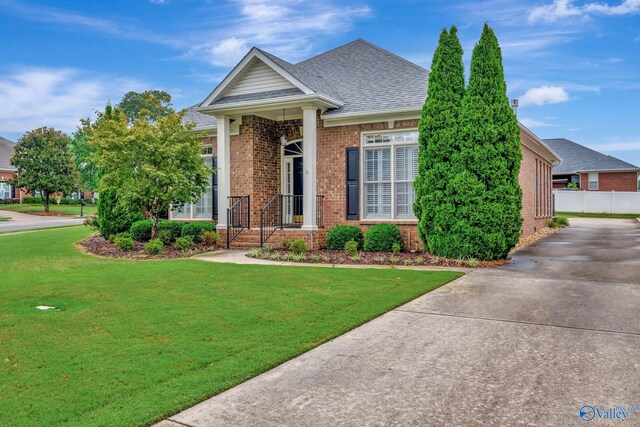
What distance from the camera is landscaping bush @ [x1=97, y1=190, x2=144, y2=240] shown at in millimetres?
15422

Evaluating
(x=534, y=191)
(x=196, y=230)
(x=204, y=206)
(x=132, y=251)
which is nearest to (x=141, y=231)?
(x=132, y=251)

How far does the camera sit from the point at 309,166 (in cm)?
1341

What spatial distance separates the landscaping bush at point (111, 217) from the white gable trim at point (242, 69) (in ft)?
13.7

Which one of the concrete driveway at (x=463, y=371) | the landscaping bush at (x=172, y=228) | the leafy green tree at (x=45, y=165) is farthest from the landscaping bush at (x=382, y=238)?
the leafy green tree at (x=45, y=165)

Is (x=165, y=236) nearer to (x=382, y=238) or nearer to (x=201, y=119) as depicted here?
(x=201, y=119)

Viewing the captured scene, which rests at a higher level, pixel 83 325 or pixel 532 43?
pixel 532 43

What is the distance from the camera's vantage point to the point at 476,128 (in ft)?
35.8

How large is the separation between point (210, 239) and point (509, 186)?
7.82 meters

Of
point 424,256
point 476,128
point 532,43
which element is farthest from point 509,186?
point 532,43

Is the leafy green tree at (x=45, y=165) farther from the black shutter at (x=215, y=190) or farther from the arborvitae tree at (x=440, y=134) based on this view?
the arborvitae tree at (x=440, y=134)

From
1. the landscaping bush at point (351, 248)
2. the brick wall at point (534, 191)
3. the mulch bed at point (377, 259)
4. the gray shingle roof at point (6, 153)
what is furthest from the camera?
the gray shingle roof at point (6, 153)

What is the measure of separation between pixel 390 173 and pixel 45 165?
33630 millimetres

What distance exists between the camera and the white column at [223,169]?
14.3m

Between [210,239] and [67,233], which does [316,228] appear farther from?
[67,233]
